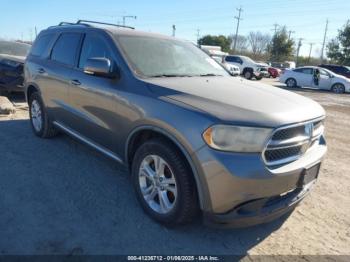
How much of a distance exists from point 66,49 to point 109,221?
2.78 m

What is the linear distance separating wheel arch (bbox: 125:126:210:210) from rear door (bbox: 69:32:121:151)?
27 centimetres

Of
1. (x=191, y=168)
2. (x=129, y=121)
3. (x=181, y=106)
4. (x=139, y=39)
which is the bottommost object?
(x=191, y=168)

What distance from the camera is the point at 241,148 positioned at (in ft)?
9.16

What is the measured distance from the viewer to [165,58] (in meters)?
4.22

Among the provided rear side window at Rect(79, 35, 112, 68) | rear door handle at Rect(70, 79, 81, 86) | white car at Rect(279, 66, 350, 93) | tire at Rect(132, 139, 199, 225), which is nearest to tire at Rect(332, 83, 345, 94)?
white car at Rect(279, 66, 350, 93)

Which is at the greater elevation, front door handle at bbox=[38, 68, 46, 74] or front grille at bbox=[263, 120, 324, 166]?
A: front door handle at bbox=[38, 68, 46, 74]

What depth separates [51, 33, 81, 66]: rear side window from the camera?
484cm

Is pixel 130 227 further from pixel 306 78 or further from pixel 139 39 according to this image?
pixel 306 78

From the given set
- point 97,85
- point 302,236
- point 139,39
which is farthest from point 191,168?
point 139,39

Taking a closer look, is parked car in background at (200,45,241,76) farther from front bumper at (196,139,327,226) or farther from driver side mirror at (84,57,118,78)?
front bumper at (196,139,327,226)

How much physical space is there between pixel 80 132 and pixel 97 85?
0.89 m

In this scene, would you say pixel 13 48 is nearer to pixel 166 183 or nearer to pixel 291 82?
pixel 166 183

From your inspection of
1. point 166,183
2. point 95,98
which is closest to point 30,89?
point 95,98

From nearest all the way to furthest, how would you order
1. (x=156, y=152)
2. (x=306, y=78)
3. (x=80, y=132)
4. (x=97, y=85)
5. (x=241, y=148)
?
1. (x=241, y=148)
2. (x=156, y=152)
3. (x=97, y=85)
4. (x=80, y=132)
5. (x=306, y=78)
